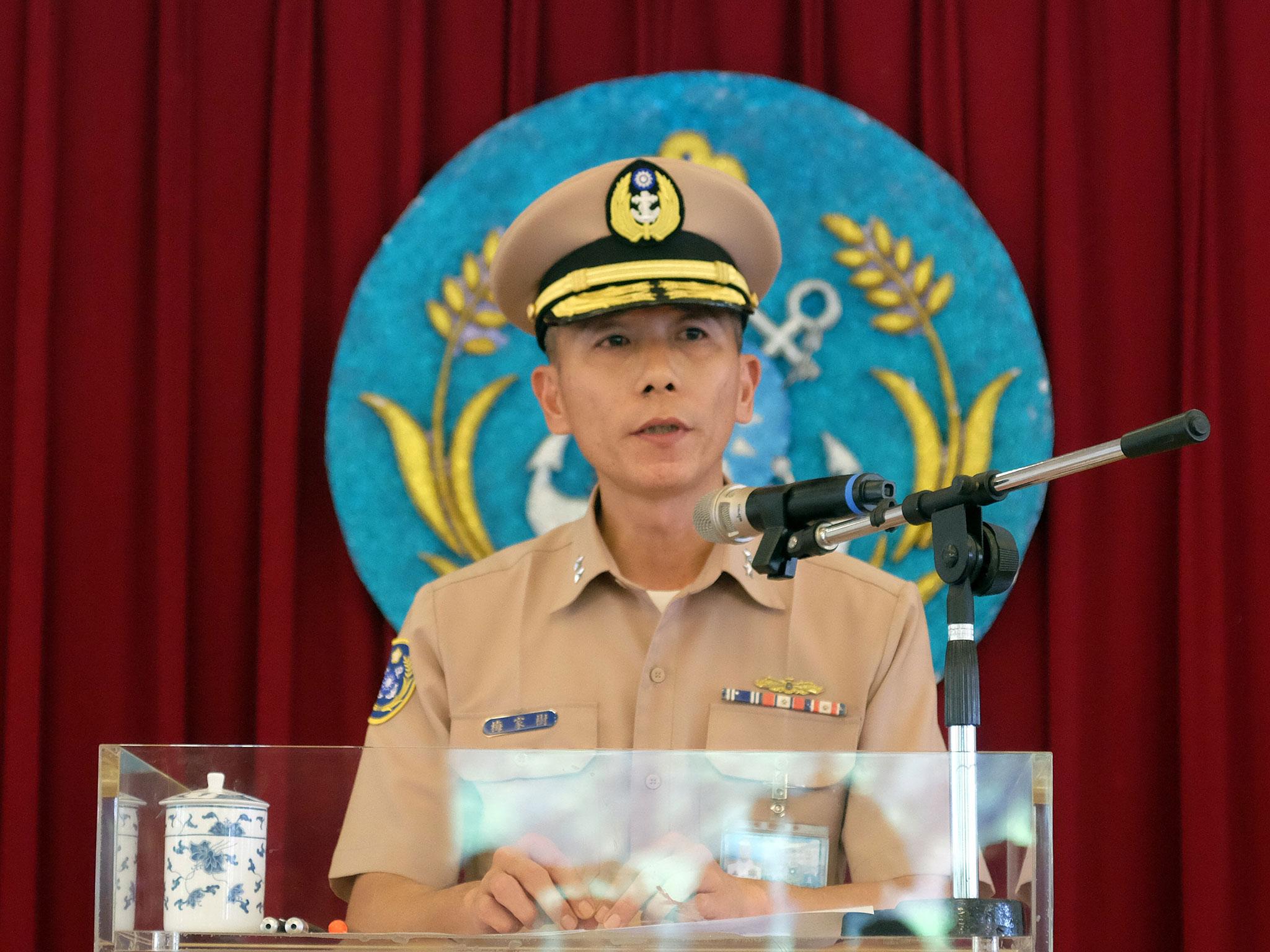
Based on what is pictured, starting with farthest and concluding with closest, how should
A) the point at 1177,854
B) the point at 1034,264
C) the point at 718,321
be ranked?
the point at 1034,264 < the point at 1177,854 < the point at 718,321

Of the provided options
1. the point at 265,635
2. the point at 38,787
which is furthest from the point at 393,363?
the point at 38,787

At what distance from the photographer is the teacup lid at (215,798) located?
1.19m

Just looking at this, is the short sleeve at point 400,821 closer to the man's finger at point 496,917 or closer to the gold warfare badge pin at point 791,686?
the man's finger at point 496,917

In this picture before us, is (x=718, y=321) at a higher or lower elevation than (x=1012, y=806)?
higher

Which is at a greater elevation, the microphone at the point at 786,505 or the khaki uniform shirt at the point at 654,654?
the microphone at the point at 786,505

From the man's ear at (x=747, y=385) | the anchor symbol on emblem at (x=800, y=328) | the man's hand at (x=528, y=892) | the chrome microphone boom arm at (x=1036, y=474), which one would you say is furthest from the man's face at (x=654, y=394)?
the man's hand at (x=528, y=892)

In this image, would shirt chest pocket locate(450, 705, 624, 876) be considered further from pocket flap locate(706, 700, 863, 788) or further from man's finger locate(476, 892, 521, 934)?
pocket flap locate(706, 700, 863, 788)

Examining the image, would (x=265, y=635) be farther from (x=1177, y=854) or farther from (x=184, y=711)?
(x=1177, y=854)

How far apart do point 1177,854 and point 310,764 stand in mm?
1720

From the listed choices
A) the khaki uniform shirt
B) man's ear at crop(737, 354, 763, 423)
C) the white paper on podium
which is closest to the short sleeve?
the white paper on podium

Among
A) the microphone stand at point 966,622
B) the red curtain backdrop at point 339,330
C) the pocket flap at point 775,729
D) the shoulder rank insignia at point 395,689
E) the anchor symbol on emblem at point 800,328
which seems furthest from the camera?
the anchor symbol on emblem at point 800,328

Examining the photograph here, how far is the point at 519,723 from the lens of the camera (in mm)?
1843

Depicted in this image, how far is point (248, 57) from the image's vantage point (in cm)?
267

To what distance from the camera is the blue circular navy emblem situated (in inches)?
98.4
